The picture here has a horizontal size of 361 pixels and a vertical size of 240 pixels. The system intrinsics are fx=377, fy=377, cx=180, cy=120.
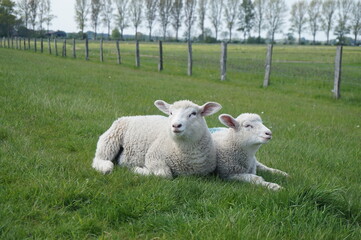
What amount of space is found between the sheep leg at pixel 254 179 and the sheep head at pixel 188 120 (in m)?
0.60

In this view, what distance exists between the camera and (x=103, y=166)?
13.2ft

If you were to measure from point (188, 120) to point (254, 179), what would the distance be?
3.02ft

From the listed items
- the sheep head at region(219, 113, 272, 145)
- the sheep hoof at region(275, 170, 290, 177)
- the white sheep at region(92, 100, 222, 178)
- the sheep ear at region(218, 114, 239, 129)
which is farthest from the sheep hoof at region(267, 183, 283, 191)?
the sheep ear at region(218, 114, 239, 129)

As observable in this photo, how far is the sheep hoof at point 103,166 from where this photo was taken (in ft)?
12.9

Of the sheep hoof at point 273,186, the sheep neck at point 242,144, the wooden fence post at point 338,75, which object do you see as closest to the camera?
the sheep hoof at point 273,186

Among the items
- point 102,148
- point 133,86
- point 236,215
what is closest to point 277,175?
point 236,215

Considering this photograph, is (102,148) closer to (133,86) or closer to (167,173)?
(167,173)

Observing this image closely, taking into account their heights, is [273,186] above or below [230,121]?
below

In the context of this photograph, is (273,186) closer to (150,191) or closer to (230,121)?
(230,121)

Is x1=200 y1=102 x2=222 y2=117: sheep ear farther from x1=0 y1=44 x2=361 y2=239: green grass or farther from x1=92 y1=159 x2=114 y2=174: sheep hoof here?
x1=92 y1=159 x2=114 y2=174: sheep hoof

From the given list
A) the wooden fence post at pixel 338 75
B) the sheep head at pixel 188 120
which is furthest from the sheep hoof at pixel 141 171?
the wooden fence post at pixel 338 75

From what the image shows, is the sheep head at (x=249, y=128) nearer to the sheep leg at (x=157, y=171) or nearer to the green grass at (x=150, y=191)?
the green grass at (x=150, y=191)

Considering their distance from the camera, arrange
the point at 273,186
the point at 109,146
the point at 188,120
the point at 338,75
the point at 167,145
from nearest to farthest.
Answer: the point at 273,186 → the point at 188,120 → the point at 167,145 → the point at 109,146 → the point at 338,75

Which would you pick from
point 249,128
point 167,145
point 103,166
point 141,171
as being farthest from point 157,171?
point 249,128
